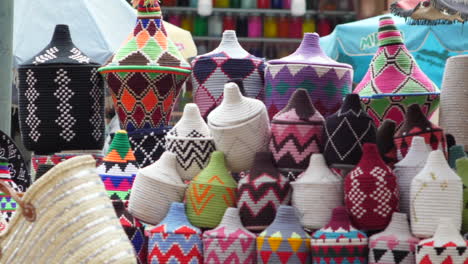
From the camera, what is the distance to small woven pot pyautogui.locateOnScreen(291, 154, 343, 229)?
1.97 meters

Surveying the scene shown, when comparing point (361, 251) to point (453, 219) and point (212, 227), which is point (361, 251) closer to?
point (453, 219)

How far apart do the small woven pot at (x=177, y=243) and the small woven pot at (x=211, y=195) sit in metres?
0.04

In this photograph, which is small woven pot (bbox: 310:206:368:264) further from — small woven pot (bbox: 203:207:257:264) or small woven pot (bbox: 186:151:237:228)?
small woven pot (bbox: 186:151:237:228)

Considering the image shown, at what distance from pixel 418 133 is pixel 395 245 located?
0.35m

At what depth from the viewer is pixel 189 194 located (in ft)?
6.84

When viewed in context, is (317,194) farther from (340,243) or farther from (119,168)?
(119,168)

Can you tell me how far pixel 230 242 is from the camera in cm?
196

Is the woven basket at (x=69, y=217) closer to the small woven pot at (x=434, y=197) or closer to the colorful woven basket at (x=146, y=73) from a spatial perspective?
the small woven pot at (x=434, y=197)

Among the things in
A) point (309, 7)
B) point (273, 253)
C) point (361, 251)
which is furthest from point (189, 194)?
point (309, 7)

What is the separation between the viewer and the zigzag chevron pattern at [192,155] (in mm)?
2166

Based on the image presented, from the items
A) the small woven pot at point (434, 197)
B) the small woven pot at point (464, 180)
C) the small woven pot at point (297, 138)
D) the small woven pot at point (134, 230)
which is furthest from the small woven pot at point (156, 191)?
the small woven pot at point (464, 180)

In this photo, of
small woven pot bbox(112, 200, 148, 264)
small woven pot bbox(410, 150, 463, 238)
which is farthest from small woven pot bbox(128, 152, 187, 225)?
small woven pot bbox(410, 150, 463, 238)

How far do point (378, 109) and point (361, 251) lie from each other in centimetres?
58

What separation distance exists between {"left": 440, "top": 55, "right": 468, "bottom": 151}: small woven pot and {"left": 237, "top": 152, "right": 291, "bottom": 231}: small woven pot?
2.11ft
